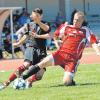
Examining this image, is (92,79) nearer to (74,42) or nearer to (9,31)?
(74,42)

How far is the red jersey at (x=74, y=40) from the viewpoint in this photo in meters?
12.4

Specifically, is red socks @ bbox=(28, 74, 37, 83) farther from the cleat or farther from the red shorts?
the red shorts

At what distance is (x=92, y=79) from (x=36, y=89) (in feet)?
7.23

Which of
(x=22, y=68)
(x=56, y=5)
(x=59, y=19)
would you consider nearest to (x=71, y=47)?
(x=22, y=68)

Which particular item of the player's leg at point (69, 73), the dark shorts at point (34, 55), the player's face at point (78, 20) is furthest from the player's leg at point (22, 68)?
the player's face at point (78, 20)

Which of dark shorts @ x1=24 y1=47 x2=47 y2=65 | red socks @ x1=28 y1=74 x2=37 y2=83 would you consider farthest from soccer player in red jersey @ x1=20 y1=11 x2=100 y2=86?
red socks @ x1=28 y1=74 x2=37 y2=83

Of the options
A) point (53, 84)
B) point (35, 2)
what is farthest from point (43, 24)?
point (35, 2)

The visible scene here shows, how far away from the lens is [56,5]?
39781 mm

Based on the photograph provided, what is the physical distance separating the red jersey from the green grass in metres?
0.74

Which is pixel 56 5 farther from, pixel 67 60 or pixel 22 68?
pixel 22 68

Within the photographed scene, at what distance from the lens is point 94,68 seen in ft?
55.2

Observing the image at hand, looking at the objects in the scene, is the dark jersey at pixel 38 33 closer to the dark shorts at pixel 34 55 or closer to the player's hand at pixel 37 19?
the dark shorts at pixel 34 55

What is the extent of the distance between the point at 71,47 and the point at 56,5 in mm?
27533

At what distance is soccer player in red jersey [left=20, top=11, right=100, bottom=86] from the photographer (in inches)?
484
